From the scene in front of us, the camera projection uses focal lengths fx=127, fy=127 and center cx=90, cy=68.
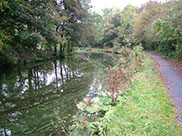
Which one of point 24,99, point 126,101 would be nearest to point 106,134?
point 126,101

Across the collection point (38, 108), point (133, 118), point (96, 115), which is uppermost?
point (133, 118)

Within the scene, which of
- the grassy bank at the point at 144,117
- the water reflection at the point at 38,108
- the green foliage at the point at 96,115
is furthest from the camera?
the water reflection at the point at 38,108

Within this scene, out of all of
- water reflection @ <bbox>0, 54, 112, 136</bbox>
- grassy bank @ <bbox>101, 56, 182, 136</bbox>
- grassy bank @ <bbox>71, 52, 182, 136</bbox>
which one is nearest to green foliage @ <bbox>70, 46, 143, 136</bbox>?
grassy bank @ <bbox>71, 52, 182, 136</bbox>

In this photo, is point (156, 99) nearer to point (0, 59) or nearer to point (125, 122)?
point (125, 122)

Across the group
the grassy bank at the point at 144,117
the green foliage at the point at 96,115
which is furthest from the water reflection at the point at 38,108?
the grassy bank at the point at 144,117

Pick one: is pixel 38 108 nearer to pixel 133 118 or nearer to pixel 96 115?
pixel 96 115

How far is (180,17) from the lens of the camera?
938cm

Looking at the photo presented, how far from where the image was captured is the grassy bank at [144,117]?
2.91m

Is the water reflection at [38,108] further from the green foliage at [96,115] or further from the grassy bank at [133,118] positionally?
the grassy bank at [133,118]

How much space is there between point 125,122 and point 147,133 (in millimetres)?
588

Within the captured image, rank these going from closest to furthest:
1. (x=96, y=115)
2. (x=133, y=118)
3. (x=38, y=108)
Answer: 1. (x=133, y=118)
2. (x=96, y=115)
3. (x=38, y=108)

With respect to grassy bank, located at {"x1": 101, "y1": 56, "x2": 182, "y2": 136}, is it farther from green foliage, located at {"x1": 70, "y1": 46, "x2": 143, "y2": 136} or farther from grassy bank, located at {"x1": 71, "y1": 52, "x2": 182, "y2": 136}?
green foliage, located at {"x1": 70, "y1": 46, "x2": 143, "y2": 136}

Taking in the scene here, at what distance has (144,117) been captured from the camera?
11.4 feet

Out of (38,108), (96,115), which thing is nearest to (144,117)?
(96,115)
